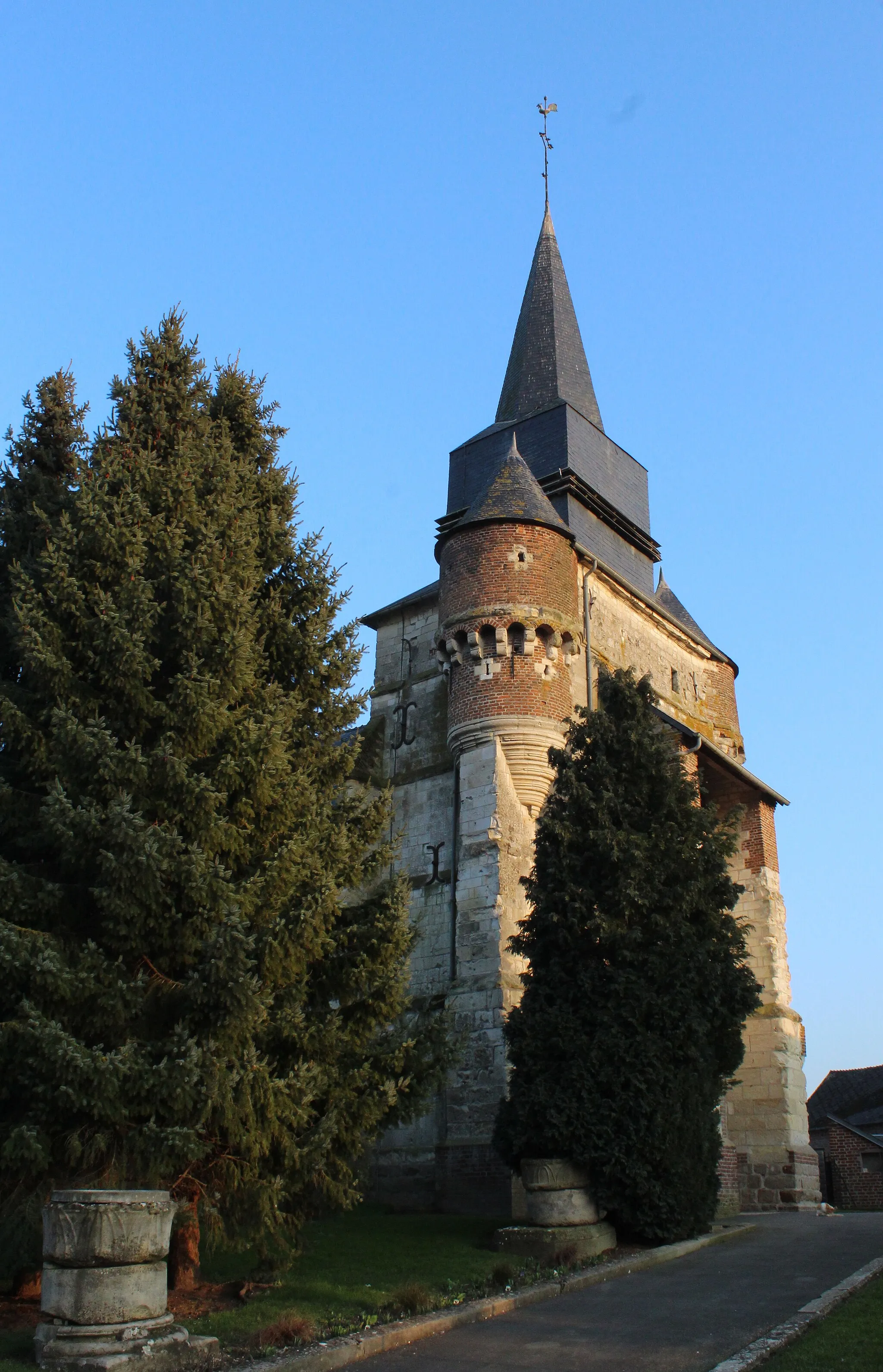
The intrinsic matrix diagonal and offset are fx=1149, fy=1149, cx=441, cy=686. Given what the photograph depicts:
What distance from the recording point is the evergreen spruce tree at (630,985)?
11.7m

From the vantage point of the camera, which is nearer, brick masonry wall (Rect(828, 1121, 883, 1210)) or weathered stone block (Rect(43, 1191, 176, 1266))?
weathered stone block (Rect(43, 1191, 176, 1266))

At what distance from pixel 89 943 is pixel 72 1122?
1.26 meters

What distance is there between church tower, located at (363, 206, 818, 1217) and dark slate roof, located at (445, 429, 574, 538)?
41mm

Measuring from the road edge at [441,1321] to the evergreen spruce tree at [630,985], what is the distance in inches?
33.1

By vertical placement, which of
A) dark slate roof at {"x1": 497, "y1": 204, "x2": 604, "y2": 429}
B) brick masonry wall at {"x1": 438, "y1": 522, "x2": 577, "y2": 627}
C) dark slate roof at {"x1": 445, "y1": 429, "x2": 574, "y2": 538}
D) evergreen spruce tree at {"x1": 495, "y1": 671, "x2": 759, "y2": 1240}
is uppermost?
dark slate roof at {"x1": 497, "y1": 204, "x2": 604, "y2": 429}

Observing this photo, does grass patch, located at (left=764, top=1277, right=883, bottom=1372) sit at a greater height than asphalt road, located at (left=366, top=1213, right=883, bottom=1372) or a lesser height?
greater

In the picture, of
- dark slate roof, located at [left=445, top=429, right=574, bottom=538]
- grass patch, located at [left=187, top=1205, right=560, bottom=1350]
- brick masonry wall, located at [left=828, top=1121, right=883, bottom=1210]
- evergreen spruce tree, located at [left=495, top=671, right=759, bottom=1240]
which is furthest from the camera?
brick masonry wall, located at [left=828, top=1121, right=883, bottom=1210]

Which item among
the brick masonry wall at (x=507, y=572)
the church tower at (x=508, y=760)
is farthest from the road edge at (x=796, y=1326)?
the brick masonry wall at (x=507, y=572)

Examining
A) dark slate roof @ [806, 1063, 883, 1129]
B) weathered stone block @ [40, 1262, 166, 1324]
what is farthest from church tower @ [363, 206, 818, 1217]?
dark slate roof @ [806, 1063, 883, 1129]

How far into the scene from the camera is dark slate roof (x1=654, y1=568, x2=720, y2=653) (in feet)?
83.6

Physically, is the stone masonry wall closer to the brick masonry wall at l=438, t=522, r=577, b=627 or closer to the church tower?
the church tower

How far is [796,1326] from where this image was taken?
25.5ft

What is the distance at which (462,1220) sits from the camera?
1416cm

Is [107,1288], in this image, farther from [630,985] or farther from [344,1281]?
[630,985]
